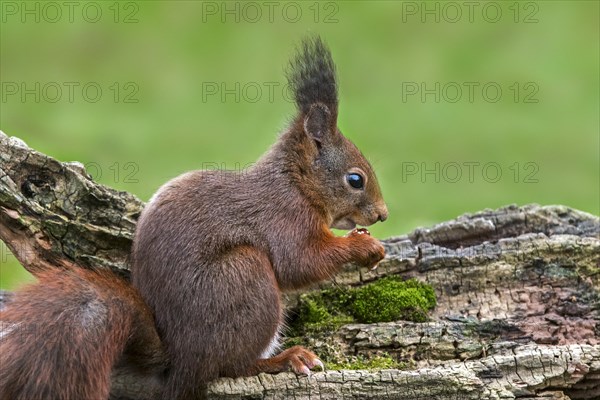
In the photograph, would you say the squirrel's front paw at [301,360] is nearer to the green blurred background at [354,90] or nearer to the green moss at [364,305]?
the green moss at [364,305]

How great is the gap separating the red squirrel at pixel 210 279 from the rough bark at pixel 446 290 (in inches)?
8.2

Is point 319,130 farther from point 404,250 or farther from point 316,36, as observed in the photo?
point 404,250

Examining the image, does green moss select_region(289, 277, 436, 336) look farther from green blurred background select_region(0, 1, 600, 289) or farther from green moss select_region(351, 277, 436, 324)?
green blurred background select_region(0, 1, 600, 289)

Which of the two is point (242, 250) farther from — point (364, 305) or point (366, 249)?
point (364, 305)

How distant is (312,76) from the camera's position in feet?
16.6

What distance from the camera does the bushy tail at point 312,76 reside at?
16.4ft

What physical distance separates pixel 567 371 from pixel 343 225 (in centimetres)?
145

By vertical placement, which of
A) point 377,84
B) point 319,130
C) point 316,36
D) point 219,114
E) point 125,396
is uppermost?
point 377,84

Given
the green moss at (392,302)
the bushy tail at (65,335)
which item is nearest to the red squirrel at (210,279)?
the bushy tail at (65,335)

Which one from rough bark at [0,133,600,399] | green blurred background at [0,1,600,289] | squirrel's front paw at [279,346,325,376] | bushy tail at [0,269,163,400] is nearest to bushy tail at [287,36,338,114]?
rough bark at [0,133,600,399]

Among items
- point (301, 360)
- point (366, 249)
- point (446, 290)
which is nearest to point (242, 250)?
point (301, 360)

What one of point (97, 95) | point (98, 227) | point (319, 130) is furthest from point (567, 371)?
point (97, 95)

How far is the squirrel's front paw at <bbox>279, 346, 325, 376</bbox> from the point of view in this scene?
4354 mm

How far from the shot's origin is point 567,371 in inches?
171
